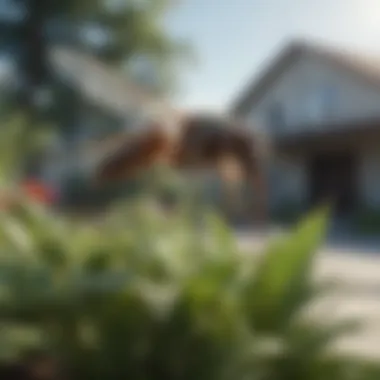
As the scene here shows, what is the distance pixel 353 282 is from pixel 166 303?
2946 mm

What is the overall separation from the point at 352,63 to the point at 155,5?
2.66 metres

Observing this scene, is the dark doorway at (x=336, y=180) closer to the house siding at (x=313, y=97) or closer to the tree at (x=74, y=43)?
the house siding at (x=313, y=97)

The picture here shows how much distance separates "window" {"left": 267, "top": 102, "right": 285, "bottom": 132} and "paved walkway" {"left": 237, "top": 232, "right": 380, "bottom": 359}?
4.77m

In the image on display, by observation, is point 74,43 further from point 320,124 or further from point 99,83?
point 99,83

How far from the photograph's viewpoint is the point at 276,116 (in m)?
12.1

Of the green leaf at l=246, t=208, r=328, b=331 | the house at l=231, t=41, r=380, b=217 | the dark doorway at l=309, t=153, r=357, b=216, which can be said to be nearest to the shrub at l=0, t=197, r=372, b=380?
the green leaf at l=246, t=208, r=328, b=331

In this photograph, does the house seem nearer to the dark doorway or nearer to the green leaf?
the dark doorway

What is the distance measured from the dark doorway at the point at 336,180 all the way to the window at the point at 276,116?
116 cm

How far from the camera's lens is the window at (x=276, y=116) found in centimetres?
1191

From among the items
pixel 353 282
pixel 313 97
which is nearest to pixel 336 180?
pixel 313 97

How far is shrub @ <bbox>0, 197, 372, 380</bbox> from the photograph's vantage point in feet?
3.99

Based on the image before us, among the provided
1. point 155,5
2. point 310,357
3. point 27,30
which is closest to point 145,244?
point 310,357

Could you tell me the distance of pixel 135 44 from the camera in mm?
10531

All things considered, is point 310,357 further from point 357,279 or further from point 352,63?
point 352,63
